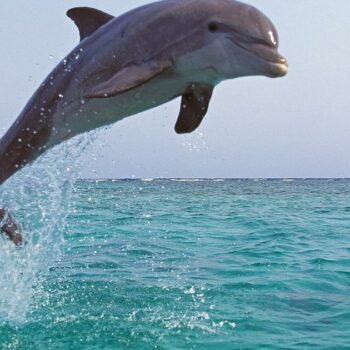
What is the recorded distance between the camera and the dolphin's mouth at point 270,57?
13.8 ft

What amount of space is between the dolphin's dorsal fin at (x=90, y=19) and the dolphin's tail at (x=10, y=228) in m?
1.96

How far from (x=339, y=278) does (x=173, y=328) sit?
3925mm

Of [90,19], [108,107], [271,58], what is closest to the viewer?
[271,58]

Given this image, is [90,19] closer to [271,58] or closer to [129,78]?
[129,78]

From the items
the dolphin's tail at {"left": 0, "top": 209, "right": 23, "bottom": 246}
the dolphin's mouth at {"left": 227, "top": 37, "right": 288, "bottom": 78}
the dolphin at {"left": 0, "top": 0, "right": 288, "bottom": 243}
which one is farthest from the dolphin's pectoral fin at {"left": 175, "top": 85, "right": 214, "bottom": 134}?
the dolphin's tail at {"left": 0, "top": 209, "right": 23, "bottom": 246}

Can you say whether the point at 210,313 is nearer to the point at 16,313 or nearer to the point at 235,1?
the point at 16,313

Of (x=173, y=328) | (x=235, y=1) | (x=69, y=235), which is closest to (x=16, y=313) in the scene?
(x=173, y=328)

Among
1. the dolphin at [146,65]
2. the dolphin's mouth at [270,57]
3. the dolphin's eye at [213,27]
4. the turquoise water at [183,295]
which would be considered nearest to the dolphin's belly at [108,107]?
the dolphin at [146,65]

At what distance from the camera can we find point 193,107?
4.99 metres

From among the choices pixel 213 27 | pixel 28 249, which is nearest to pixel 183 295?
pixel 28 249

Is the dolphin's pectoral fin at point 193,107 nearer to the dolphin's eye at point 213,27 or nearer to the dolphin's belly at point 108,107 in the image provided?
the dolphin's belly at point 108,107

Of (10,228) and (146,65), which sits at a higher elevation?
(146,65)

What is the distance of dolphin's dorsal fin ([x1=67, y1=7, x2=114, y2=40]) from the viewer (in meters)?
5.29

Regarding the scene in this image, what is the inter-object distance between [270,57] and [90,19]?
1826mm
